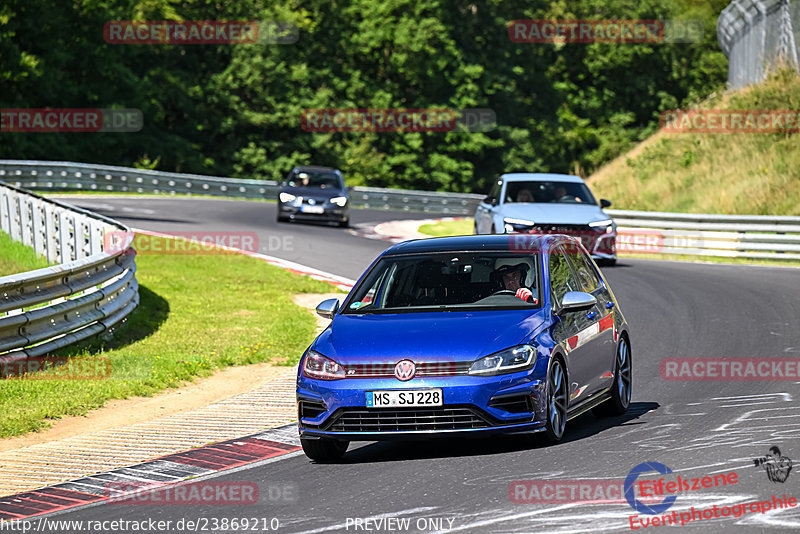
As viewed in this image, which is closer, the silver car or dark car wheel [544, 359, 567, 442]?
dark car wheel [544, 359, 567, 442]

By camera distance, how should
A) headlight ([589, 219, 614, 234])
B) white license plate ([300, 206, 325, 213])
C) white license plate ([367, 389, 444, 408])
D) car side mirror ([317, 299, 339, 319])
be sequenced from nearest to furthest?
white license plate ([367, 389, 444, 408]), car side mirror ([317, 299, 339, 319]), headlight ([589, 219, 614, 234]), white license plate ([300, 206, 325, 213])

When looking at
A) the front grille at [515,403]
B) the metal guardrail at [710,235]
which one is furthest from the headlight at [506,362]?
the metal guardrail at [710,235]

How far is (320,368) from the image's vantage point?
887cm

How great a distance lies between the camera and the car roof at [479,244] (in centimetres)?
996

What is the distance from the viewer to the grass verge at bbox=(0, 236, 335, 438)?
11688 millimetres

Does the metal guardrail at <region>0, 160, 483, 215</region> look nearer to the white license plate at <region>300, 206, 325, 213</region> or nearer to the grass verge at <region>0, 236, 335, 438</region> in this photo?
the white license plate at <region>300, 206, 325, 213</region>

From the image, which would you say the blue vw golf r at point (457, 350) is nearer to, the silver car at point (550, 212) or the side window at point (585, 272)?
the side window at point (585, 272)

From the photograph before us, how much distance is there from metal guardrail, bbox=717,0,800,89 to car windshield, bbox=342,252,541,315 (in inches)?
1158

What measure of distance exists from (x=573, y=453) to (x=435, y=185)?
64.5m

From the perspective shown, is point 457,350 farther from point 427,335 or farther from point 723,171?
point 723,171
